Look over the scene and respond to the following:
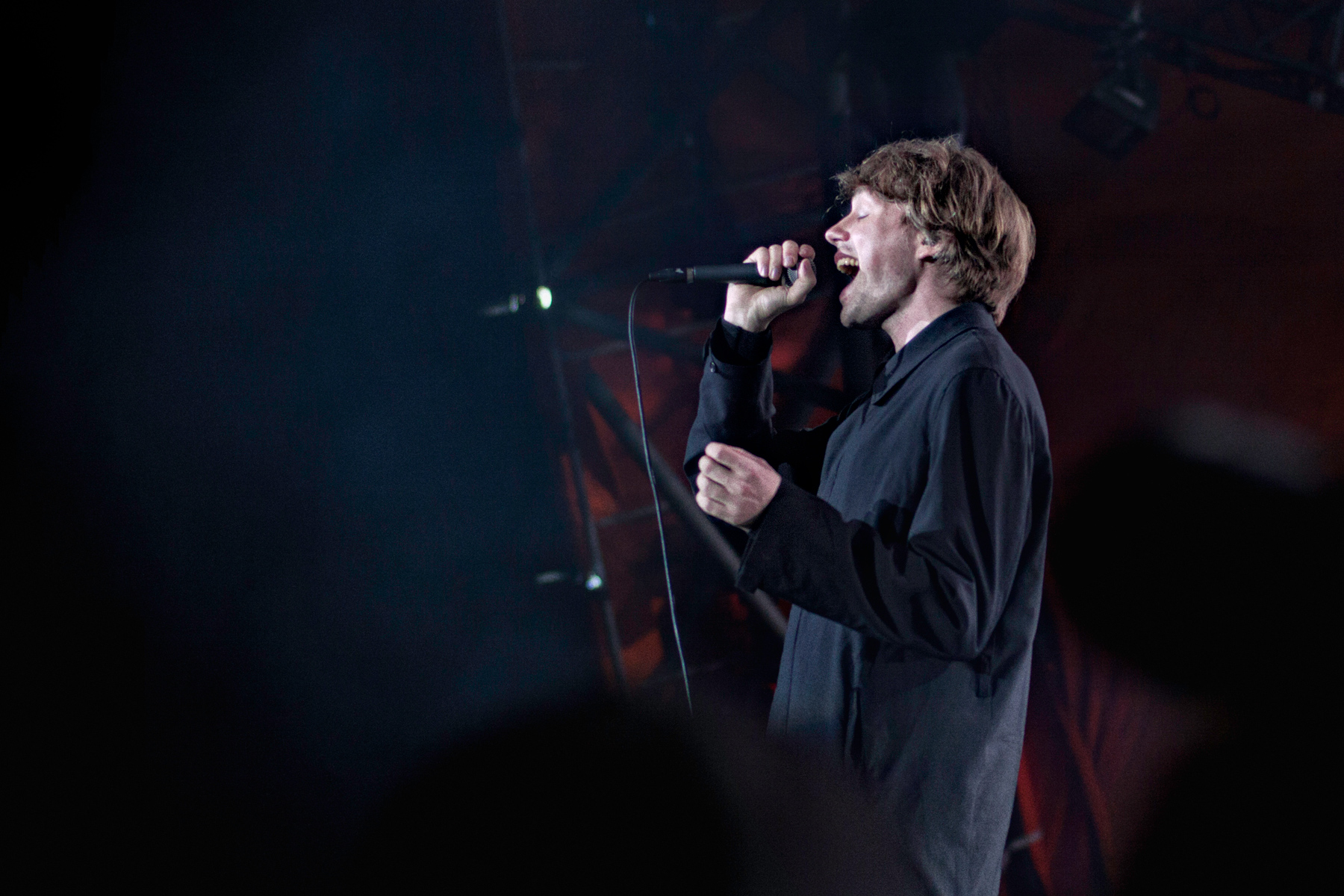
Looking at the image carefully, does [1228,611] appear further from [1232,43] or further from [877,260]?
[877,260]

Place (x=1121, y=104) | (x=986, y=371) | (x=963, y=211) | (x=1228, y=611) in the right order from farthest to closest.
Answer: (x=1121, y=104)
(x=1228, y=611)
(x=963, y=211)
(x=986, y=371)

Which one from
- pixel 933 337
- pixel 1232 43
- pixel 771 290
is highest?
pixel 1232 43

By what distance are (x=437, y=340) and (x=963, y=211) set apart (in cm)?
171

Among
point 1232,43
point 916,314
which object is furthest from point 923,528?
point 1232,43

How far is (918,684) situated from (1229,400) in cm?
280

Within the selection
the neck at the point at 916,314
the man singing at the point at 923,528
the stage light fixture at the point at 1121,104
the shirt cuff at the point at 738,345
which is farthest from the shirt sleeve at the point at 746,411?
the stage light fixture at the point at 1121,104

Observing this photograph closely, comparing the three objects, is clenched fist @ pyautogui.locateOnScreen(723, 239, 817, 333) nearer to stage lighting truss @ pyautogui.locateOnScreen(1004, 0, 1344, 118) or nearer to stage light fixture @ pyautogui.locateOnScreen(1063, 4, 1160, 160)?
stage lighting truss @ pyautogui.locateOnScreen(1004, 0, 1344, 118)

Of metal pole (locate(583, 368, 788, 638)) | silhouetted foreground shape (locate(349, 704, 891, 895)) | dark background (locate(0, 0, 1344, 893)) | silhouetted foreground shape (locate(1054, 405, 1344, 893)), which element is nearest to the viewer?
silhouetted foreground shape (locate(349, 704, 891, 895))

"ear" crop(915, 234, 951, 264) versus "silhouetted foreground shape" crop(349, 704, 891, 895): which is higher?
"ear" crop(915, 234, 951, 264)

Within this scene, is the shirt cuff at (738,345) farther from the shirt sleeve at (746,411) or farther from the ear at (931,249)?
the ear at (931,249)

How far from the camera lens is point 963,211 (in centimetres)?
143

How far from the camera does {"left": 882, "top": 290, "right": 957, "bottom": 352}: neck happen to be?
1.42m

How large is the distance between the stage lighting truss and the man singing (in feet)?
6.80

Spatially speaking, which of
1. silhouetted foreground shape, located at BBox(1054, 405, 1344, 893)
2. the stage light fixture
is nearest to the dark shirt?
silhouetted foreground shape, located at BBox(1054, 405, 1344, 893)
